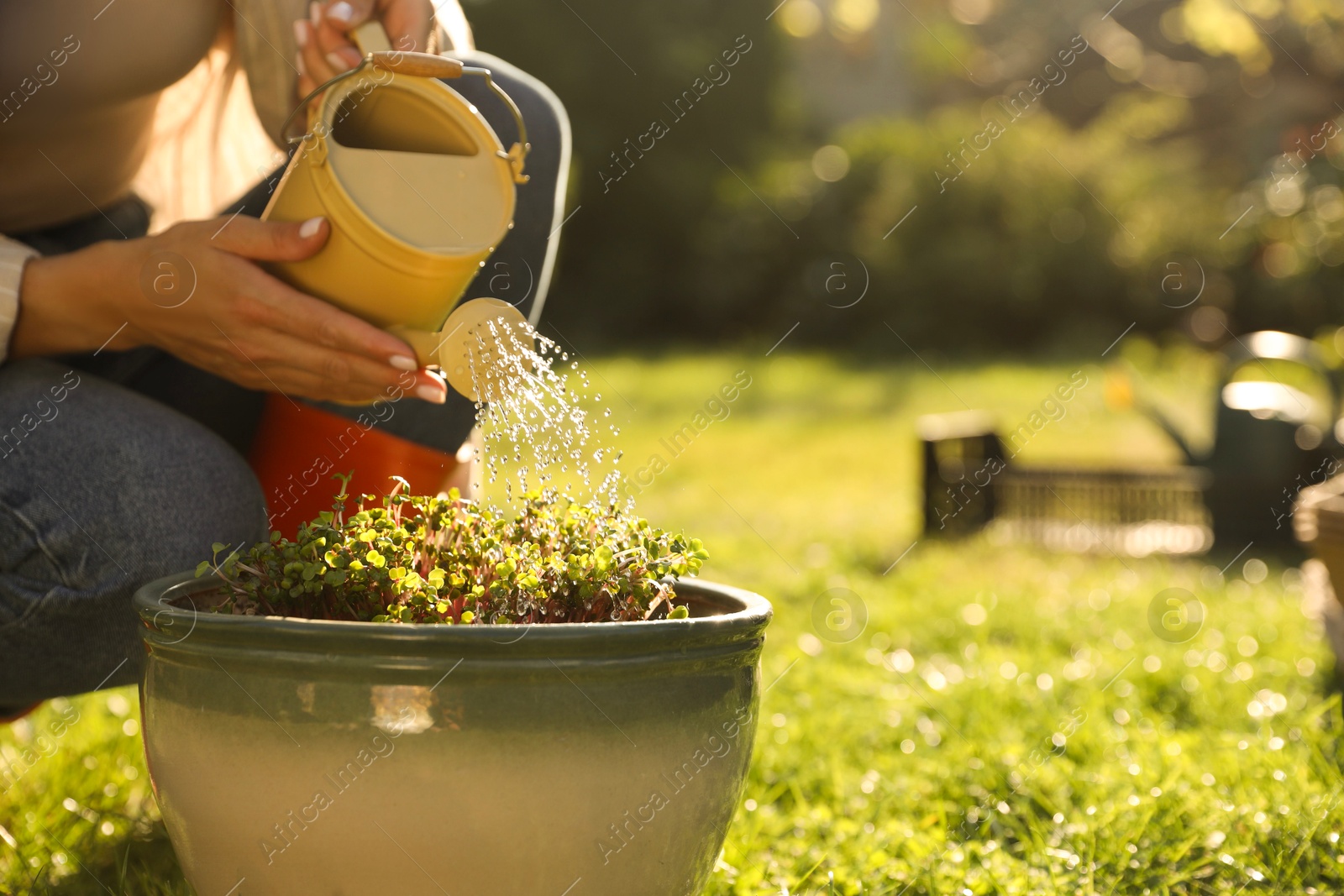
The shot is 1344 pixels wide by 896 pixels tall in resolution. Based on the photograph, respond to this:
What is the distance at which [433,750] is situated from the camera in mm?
1026

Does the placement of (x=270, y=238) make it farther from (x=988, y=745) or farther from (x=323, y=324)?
(x=988, y=745)

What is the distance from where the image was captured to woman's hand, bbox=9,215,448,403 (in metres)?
1.34

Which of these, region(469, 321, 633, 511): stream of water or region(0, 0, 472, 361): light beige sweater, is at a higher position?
region(0, 0, 472, 361): light beige sweater

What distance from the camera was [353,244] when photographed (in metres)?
1.32

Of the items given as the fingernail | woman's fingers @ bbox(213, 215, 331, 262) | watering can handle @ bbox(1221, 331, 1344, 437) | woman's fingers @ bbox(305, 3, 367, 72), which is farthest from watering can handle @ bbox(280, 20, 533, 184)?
watering can handle @ bbox(1221, 331, 1344, 437)

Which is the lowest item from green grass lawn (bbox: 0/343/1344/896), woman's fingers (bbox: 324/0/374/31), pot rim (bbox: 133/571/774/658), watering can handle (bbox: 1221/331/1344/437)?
watering can handle (bbox: 1221/331/1344/437)

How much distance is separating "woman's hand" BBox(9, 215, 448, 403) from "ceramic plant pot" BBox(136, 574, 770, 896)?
1.25 feet

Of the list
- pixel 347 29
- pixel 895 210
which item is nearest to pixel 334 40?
pixel 347 29

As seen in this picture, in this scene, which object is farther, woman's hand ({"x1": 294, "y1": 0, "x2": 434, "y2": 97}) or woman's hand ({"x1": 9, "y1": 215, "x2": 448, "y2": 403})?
woman's hand ({"x1": 294, "y1": 0, "x2": 434, "y2": 97})

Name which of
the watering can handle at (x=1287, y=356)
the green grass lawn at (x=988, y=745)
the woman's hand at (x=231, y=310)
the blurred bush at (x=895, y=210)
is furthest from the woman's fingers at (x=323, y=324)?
the blurred bush at (x=895, y=210)

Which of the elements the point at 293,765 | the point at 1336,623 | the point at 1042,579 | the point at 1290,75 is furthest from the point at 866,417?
the point at 1290,75

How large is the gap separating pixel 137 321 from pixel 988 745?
63.4 inches

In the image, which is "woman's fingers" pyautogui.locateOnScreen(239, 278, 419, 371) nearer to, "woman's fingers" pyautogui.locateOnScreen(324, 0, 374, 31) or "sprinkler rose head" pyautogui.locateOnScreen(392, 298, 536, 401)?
"sprinkler rose head" pyautogui.locateOnScreen(392, 298, 536, 401)

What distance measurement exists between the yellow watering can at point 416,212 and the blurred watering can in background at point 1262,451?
12.7ft
